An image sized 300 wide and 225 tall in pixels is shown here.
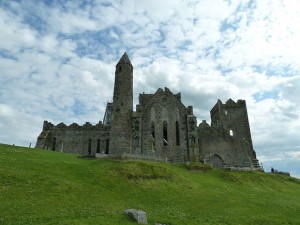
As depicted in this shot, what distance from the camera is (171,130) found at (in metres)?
55.4

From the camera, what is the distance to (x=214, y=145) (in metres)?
56.2

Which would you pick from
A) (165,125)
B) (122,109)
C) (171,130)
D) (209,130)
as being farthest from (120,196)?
(209,130)

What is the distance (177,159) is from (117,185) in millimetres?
27504

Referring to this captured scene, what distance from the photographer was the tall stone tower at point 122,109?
50.2 metres

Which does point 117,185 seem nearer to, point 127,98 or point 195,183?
point 195,183

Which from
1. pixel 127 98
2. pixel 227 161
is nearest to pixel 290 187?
pixel 227 161

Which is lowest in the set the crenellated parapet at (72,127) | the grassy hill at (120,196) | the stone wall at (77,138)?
the grassy hill at (120,196)

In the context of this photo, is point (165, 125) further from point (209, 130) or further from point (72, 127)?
point (72, 127)

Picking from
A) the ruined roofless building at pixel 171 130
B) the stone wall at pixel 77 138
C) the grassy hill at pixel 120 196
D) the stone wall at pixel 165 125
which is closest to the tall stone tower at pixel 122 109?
the ruined roofless building at pixel 171 130

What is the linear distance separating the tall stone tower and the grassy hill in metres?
17.0

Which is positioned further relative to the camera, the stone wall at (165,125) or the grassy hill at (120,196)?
the stone wall at (165,125)

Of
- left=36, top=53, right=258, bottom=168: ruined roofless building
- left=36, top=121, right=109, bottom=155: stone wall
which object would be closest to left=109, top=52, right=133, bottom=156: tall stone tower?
left=36, top=53, right=258, bottom=168: ruined roofless building

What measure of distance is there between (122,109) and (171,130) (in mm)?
10764

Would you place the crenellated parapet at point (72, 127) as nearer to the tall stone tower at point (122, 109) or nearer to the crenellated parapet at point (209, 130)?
the tall stone tower at point (122, 109)
